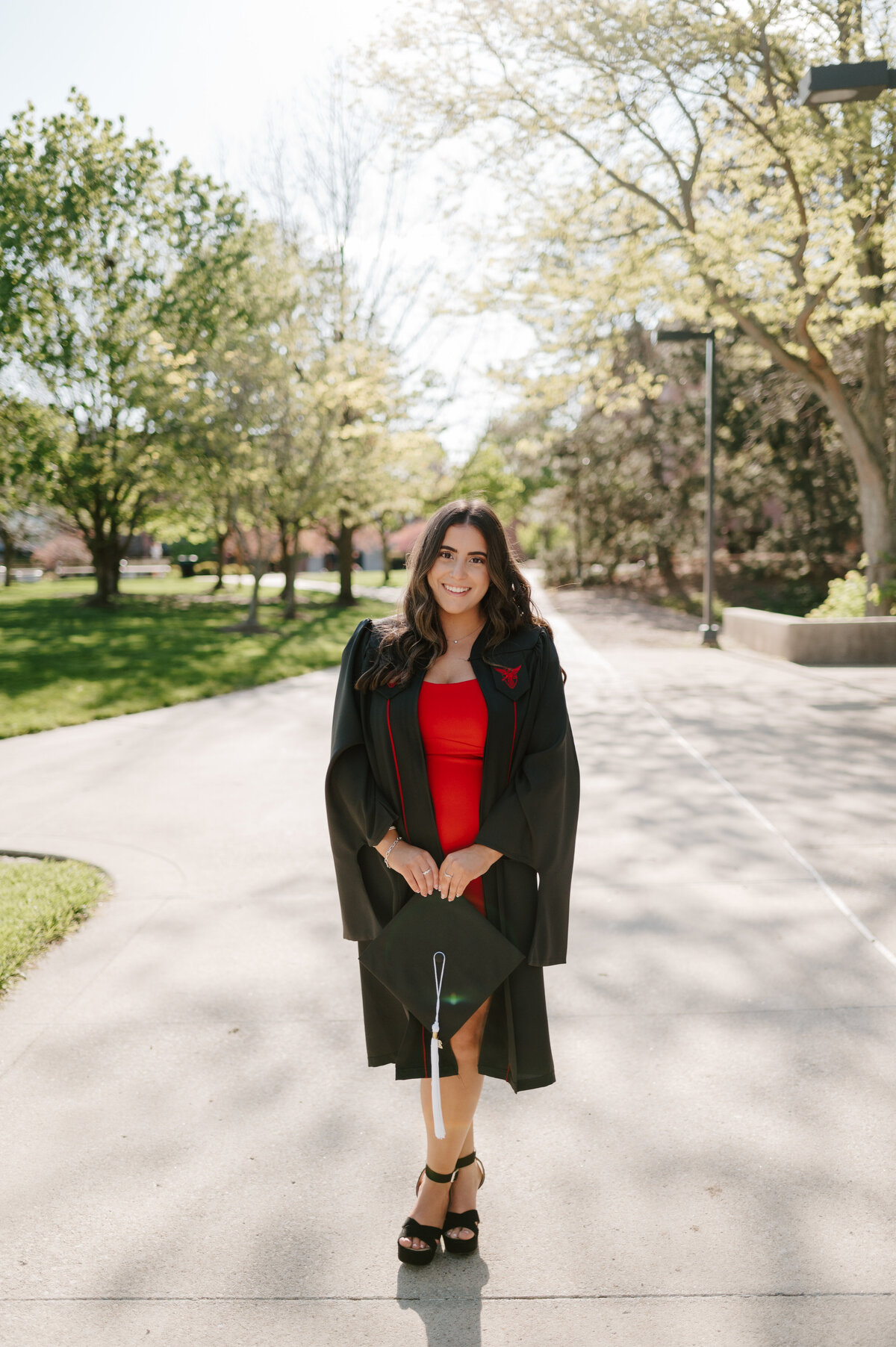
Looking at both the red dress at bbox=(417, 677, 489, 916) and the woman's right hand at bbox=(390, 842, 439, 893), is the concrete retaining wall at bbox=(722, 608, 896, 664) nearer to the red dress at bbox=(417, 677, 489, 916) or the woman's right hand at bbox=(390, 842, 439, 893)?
the red dress at bbox=(417, 677, 489, 916)

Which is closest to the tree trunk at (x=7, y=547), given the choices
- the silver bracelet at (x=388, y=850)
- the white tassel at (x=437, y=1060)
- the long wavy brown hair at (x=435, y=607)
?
the long wavy brown hair at (x=435, y=607)

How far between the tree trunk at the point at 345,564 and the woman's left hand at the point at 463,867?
1052 inches

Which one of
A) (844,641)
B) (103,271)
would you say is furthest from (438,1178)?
(103,271)

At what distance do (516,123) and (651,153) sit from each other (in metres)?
2.15

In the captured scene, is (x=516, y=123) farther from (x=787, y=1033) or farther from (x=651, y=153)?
(x=787, y=1033)

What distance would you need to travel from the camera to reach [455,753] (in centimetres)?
242

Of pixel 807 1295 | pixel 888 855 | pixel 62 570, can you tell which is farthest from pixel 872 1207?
pixel 62 570

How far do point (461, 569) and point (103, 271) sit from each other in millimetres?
22777

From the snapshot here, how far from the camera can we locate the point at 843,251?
13.3 m

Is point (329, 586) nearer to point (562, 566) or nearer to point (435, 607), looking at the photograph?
point (562, 566)

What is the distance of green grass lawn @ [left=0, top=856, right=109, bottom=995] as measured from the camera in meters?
4.14

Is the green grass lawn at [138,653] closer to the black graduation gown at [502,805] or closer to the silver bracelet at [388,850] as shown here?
the black graduation gown at [502,805]

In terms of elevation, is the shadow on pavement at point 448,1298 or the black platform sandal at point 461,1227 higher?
the black platform sandal at point 461,1227

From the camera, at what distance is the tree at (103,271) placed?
1947cm
